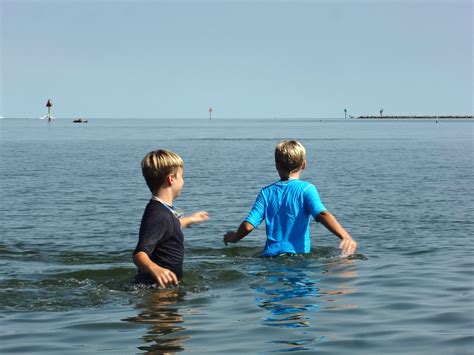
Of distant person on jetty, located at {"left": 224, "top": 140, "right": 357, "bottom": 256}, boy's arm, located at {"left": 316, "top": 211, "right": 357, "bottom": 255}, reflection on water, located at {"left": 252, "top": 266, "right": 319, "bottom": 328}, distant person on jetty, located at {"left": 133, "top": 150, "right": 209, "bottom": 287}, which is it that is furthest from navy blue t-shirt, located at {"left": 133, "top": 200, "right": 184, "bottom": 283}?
boy's arm, located at {"left": 316, "top": 211, "right": 357, "bottom": 255}

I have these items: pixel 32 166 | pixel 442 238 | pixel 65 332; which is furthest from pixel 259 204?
pixel 32 166

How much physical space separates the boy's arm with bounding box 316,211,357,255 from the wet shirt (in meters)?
0.15

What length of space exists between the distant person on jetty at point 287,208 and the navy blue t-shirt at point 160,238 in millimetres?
1606

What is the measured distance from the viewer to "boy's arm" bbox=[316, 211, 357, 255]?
9.31 meters

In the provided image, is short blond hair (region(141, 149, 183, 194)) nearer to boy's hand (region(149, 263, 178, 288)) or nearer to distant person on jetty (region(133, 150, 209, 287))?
distant person on jetty (region(133, 150, 209, 287))

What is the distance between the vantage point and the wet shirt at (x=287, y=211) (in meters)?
10.0

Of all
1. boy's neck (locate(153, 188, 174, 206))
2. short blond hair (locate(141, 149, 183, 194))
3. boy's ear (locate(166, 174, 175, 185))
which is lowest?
boy's neck (locate(153, 188, 174, 206))

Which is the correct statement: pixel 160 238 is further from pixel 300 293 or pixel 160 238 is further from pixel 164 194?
pixel 300 293

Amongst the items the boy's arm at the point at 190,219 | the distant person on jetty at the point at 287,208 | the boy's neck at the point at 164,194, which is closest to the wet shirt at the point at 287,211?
the distant person on jetty at the point at 287,208

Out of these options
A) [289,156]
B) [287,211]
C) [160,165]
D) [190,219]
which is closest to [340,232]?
[287,211]

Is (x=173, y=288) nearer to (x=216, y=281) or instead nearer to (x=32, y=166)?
(x=216, y=281)

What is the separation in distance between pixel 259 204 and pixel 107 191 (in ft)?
47.5

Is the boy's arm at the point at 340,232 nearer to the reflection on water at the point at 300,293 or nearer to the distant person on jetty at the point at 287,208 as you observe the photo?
the distant person on jetty at the point at 287,208

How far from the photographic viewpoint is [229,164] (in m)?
37.2
